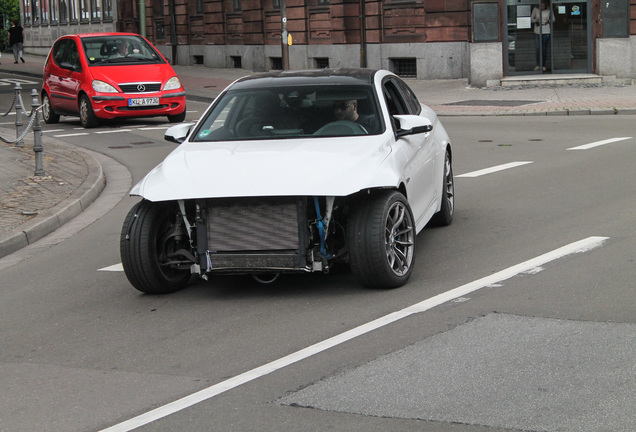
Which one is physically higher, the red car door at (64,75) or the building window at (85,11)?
the building window at (85,11)

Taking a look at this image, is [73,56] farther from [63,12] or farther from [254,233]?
[63,12]

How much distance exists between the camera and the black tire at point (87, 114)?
69.7 ft

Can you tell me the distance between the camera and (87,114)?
21359 mm

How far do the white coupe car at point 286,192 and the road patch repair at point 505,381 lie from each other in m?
1.23

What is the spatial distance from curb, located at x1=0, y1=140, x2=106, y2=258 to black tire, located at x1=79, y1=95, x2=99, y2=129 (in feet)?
23.2

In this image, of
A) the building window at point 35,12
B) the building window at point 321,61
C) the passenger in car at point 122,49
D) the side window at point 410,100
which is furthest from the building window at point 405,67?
the building window at point 35,12

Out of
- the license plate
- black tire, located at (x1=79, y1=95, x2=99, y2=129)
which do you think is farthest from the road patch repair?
black tire, located at (x1=79, y1=95, x2=99, y2=129)

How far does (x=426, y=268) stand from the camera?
7.82 metres

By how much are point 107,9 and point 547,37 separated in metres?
29.9

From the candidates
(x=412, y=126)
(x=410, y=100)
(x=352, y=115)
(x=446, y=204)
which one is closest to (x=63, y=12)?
(x=410, y=100)

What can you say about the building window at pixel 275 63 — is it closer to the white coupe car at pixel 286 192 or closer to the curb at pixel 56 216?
the curb at pixel 56 216

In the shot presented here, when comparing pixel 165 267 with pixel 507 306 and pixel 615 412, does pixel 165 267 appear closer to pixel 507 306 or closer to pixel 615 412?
pixel 507 306

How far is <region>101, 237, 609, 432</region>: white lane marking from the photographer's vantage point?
16.2 feet

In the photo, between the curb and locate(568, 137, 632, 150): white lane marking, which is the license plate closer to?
the curb
